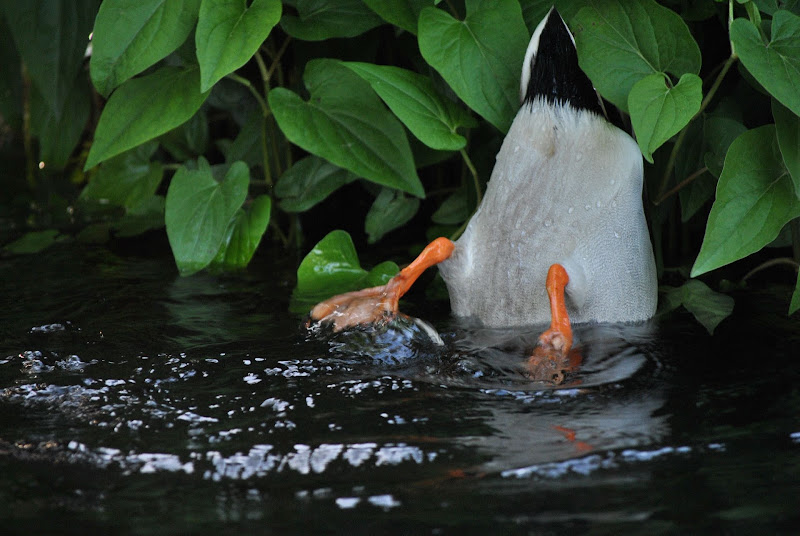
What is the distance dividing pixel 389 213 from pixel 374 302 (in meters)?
0.65

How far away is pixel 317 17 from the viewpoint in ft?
7.94

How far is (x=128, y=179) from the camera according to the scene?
10.1 ft

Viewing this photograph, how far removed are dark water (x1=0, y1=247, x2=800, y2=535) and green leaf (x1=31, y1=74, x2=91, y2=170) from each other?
1.09 meters

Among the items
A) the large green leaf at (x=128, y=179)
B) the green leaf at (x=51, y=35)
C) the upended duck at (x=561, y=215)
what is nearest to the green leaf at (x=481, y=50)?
the upended duck at (x=561, y=215)

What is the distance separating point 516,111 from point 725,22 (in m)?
0.58

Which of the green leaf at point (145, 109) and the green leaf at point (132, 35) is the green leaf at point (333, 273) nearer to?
the green leaf at point (145, 109)

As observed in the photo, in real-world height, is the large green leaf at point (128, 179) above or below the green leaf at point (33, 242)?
above

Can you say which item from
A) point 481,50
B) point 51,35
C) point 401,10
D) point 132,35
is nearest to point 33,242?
point 51,35

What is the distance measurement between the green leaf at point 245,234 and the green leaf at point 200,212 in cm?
15

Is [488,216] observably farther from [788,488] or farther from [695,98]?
[788,488]

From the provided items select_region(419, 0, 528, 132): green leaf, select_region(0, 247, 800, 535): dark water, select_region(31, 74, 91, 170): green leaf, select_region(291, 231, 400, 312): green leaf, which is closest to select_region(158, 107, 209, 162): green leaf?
select_region(31, 74, 91, 170): green leaf

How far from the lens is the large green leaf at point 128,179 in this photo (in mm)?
3074

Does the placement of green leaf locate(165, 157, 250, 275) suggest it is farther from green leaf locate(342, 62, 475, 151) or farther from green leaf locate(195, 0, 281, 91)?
green leaf locate(342, 62, 475, 151)

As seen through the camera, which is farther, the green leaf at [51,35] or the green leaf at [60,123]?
the green leaf at [60,123]
